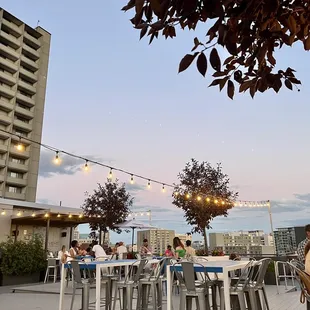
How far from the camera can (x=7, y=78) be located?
3853 centimetres

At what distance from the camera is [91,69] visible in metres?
16.1

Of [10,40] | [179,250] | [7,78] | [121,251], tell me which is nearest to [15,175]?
[7,78]

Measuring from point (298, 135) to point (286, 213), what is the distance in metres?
9.86

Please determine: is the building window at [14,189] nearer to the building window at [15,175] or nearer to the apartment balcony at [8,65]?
the building window at [15,175]

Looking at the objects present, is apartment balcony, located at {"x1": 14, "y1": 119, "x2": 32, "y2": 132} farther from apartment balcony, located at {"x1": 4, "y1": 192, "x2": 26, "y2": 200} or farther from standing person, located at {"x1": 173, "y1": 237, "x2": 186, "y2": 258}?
standing person, located at {"x1": 173, "y1": 237, "x2": 186, "y2": 258}

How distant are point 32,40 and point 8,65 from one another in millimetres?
6587

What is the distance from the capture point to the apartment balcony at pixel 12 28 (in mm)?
39969

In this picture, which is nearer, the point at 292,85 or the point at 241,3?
the point at 241,3

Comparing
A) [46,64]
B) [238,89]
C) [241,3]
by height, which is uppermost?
→ [46,64]

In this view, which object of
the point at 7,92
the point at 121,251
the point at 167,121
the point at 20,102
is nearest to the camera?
the point at 121,251

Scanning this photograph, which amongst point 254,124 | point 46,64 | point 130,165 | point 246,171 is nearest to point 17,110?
point 46,64

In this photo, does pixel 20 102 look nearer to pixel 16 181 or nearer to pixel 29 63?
pixel 29 63

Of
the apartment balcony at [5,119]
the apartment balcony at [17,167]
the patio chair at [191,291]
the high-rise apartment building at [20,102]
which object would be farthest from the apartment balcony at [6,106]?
the patio chair at [191,291]

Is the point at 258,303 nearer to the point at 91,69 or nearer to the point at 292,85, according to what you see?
the point at 292,85
